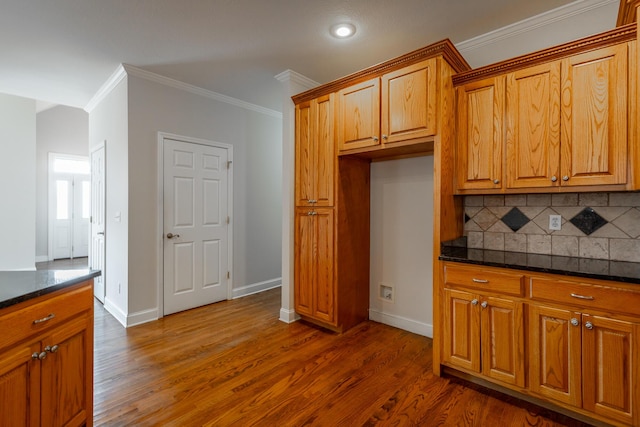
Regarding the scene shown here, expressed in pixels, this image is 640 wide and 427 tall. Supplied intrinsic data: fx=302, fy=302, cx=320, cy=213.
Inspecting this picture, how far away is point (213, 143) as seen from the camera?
382 centimetres

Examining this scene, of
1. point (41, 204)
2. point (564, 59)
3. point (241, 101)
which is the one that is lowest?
point (41, 204)

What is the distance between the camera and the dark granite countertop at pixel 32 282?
1.24m

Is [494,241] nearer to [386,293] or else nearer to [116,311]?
[386,293]

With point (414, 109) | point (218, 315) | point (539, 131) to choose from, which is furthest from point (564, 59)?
point (218, 315)

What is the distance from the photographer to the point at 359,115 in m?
2.70

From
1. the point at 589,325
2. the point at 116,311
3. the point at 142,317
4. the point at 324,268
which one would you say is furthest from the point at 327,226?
the point at 116,311

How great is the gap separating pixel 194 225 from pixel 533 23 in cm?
380

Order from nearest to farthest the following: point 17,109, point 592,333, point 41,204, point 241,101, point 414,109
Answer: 1. point 592,333
2. point 414,109
3. point 241,101
4. point 17,109
5. point 41,204

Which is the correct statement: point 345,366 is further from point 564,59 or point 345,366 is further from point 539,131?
point 564,59

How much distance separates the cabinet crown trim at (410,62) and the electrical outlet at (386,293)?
2037mm

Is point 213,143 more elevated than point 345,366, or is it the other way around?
point 213,143

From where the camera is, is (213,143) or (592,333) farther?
(213,143)

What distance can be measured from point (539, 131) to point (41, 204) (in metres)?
9.28

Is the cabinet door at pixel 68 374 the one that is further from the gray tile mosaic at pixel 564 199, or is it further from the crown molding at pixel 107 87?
the gray tile mosaic at pixel 564 199
